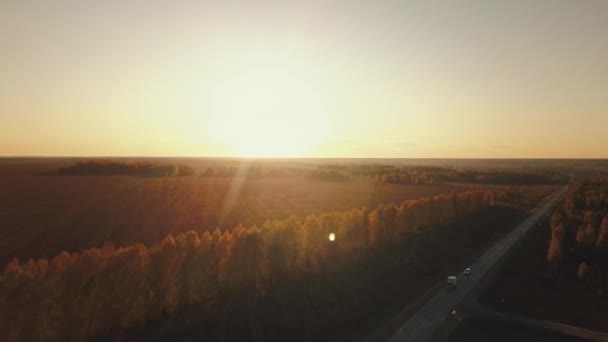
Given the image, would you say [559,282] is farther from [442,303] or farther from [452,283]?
[442,303]

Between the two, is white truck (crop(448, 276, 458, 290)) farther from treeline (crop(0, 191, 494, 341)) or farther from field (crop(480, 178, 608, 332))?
treeline (crop(0, 191, 494, 341))

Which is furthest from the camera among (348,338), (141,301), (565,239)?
(565,239)

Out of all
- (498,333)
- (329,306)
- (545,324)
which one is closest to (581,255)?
(545,324)

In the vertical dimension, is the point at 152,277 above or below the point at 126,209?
above

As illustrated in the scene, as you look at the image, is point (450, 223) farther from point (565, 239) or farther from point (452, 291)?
point (452, 291)

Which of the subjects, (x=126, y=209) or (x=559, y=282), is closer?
(x=559, y=282)

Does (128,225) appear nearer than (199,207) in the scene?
Yes

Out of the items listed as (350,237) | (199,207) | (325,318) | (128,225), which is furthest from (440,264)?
(199,207)
